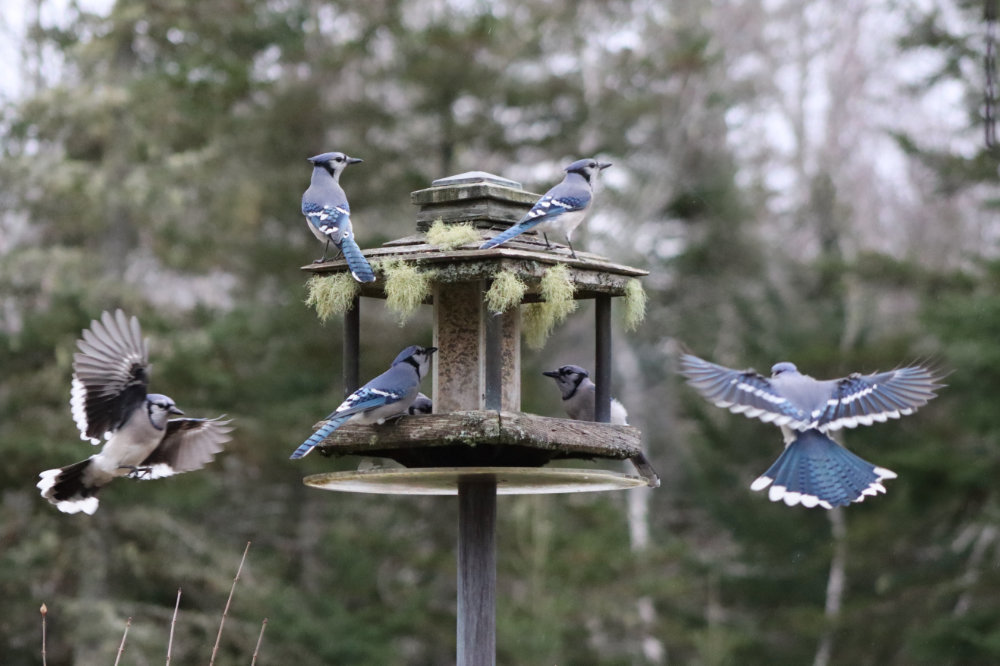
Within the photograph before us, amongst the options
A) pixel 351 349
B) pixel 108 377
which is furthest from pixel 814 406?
pixel 108 377

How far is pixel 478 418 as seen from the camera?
6.04 m

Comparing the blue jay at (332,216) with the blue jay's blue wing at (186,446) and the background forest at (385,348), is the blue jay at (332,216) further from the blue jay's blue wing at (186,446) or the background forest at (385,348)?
the background forest at (385,348)

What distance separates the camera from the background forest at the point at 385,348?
1569 centimetres

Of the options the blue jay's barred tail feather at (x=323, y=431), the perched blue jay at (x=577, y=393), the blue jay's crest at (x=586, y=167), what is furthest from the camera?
the perched blue jay at (x=577, y=393)

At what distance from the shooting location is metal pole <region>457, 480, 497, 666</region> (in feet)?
20.7

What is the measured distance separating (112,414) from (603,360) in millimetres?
2501

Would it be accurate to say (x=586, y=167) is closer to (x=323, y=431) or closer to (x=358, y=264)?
(x=358, y=264)

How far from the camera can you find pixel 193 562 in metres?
16.5

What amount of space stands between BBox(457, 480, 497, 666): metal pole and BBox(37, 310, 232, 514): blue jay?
1423mm

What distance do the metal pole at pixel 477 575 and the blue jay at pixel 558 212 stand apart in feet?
3.90

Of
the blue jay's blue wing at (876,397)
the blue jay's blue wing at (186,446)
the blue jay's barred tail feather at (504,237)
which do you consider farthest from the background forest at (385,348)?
the blue jay's barred tail feather at (504,237)

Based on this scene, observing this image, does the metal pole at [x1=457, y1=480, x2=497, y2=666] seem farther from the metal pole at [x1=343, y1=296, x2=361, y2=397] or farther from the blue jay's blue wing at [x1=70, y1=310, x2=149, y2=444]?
the blue jay's blue wing at [x1=70, y1=310, x2=149, y2=444]

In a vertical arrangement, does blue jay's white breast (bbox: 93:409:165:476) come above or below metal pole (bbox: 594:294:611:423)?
below

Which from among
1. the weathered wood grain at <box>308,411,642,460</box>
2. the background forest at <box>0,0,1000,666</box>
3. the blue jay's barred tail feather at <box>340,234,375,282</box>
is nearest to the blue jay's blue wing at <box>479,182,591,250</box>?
the blue jay's barred tail feather at <box>340,234,375,282</box>
